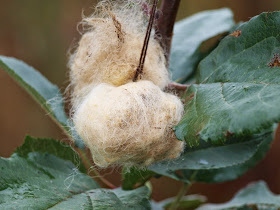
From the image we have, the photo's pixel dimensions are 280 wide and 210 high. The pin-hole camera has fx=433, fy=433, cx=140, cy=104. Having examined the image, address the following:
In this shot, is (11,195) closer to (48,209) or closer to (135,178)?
(48,209)

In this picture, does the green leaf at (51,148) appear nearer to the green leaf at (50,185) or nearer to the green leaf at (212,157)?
the green leaf at (50,185)

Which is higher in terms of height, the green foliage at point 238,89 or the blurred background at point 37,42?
the green foliage at point 238,89

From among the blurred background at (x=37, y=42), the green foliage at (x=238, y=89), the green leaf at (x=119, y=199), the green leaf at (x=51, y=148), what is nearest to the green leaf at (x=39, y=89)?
the green leaf at (x=51, y=148)

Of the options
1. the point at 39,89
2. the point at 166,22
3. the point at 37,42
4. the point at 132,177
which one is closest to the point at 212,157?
the point at 132,177

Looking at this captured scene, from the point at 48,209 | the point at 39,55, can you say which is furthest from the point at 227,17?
the point at 39,55

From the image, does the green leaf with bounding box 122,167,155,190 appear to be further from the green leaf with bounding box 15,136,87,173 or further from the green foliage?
the green foliage

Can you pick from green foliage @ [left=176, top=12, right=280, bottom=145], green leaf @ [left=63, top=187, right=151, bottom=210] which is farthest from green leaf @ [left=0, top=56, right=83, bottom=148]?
green foliage @ [left=176, top=12, right=280, bottom=145]

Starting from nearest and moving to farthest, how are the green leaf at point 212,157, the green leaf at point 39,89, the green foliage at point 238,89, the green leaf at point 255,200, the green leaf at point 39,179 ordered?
the green foliage at point 238,89 → the green leaf at point 39,179 → the green leaf at point 212,157 → the green leaf at point 39,89 → the green leaf at point 255,200
